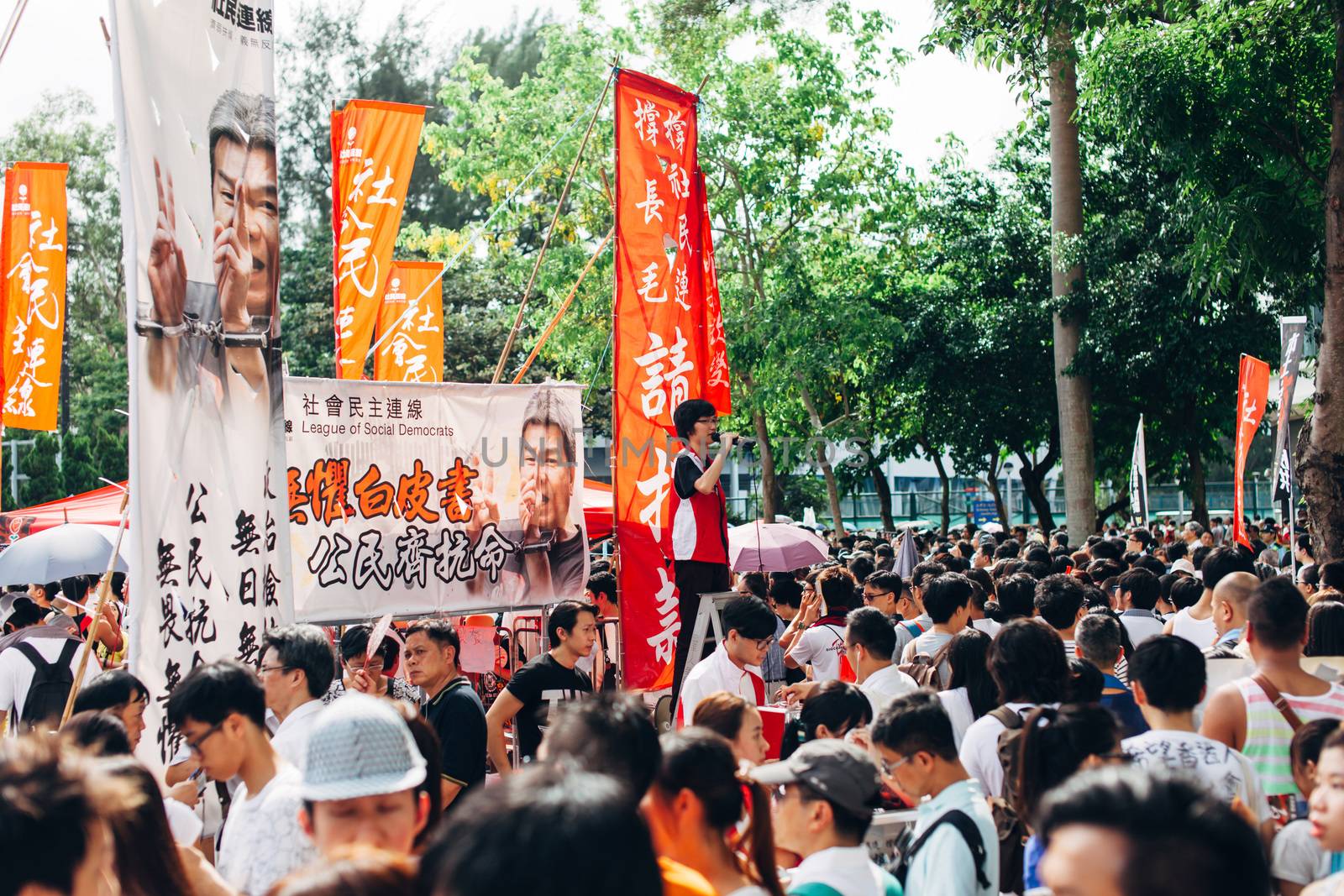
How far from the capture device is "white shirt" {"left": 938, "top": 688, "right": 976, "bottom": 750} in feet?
17.1

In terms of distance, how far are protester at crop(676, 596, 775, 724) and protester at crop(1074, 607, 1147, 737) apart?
1.31 meters

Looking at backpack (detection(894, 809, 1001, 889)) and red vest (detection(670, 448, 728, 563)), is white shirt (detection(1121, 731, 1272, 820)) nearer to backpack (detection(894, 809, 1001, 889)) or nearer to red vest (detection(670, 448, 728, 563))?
backpack (detection(894, 809, 1001, 889))

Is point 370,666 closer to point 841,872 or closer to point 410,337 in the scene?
point 841,872

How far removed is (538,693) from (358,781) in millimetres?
3332

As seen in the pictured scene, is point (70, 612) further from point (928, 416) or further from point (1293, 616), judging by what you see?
point (928, 416)

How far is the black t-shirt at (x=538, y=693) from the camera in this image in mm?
5961

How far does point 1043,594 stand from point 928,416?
1762 cm

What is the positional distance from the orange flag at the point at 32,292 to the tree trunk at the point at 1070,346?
1286cm

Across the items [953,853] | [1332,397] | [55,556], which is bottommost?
[953,853]

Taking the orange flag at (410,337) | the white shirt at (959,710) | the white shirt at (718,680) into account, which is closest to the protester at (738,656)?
the white shirt at (718,680)

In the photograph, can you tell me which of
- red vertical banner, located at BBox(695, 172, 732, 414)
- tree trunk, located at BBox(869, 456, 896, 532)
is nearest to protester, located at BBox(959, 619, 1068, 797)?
red vertical banner, located at BBox(695, 172, 732, 414)

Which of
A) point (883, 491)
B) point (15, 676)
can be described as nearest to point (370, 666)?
point (15, 676)

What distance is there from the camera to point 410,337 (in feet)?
43.6

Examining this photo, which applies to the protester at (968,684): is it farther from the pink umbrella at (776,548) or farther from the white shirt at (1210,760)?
the pink umbrella at (776,548)
